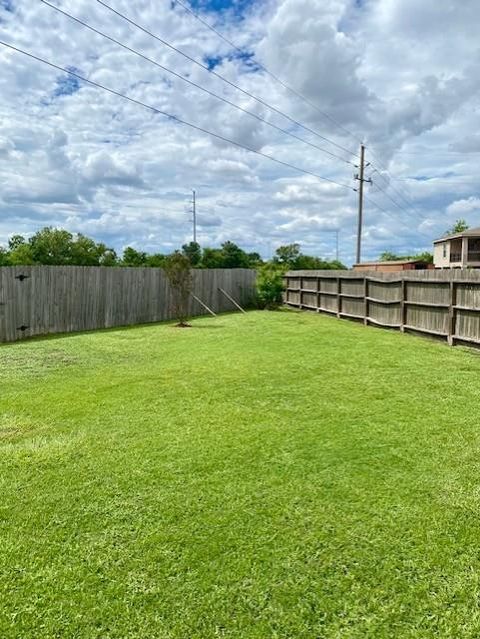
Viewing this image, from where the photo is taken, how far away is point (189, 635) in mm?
1670

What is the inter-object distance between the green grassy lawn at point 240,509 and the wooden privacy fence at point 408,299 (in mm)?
3077

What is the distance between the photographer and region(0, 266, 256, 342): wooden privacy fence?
9.91 meters

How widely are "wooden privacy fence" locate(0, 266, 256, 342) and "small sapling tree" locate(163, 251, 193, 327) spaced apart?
10.4 inches

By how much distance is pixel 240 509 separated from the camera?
8.18ft

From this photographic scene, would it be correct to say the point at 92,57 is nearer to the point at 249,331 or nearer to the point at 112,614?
the point at 249,331

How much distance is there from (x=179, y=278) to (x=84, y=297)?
2842 mm

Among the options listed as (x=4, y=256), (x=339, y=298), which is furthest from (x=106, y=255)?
(x=339, y=298)

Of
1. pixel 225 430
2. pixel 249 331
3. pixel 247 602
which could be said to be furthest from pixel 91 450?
pixel 249 331

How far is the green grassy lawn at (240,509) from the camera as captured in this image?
178 centimetres

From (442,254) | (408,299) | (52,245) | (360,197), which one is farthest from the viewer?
(442,254)

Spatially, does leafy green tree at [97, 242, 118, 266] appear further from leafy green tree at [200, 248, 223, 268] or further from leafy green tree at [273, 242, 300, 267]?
leafy green tree at [273, 242, 300, 267]

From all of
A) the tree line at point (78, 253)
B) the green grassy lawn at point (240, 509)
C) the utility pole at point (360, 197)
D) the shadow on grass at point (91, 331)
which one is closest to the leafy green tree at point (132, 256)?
the tree line at point (78, 253)

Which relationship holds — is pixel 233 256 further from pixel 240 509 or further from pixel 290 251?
pixel 240 509

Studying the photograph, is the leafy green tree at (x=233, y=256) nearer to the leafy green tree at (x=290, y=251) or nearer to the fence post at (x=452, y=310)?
the leafy green tree at (x=290, y=251)
